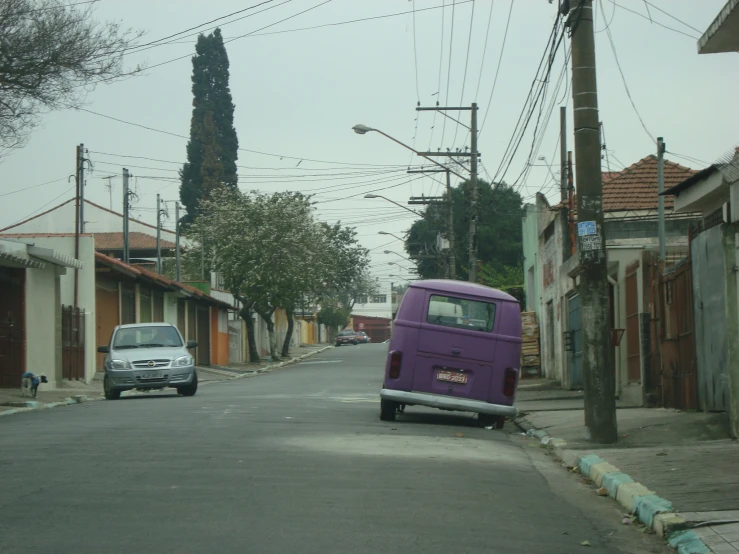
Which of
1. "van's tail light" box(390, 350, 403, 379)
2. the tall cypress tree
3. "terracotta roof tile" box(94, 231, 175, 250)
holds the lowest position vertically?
"van's tail light" box(390, 350, 403, 379)

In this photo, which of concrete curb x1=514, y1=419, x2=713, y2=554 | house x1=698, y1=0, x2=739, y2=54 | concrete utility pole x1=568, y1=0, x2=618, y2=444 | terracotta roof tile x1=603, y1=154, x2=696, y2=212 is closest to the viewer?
concrete curb x1=514, y1=419, x2=713, y2=554

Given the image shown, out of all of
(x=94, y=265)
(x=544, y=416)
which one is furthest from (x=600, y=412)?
(x=94, y=265)

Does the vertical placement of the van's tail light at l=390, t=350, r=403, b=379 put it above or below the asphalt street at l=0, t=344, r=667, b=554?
above

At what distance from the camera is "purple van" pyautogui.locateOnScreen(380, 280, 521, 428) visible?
592 inches

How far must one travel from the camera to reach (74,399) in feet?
74.6

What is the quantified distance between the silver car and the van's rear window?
9010 millimetres

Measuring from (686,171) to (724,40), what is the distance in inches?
735

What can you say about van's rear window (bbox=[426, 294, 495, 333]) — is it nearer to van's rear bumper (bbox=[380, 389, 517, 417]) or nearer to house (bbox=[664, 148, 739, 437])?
van's rear bumper (bbox=[380, 389, 517, 417])

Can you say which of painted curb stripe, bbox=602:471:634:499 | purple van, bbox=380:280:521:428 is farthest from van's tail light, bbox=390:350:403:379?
painted curb stripe, bbox=602:471:634:499

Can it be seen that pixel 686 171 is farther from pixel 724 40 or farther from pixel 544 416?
pixel 724 40

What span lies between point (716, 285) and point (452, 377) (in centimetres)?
401

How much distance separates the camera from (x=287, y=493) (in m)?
7.99

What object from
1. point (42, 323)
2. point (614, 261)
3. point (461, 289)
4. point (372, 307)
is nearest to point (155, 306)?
point (42, 323)

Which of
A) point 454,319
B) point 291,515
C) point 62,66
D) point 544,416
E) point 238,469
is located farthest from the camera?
point 62,66
